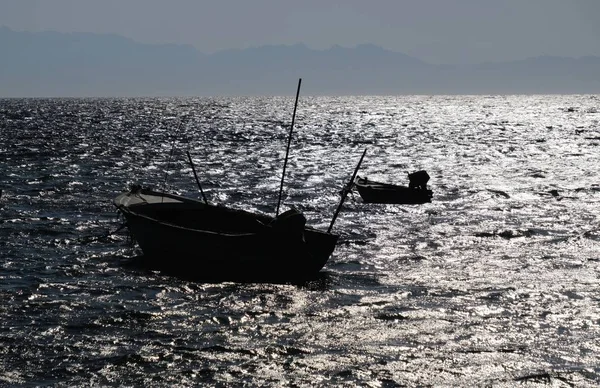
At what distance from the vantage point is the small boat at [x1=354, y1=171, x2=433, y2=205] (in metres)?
41.5

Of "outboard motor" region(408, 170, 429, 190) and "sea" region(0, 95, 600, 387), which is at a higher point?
"outboard motor" region(408, 170, 429, 190)

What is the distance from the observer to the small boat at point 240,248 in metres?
24.9

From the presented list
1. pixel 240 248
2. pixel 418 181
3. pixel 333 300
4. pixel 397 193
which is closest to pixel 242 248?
pixel 240 248

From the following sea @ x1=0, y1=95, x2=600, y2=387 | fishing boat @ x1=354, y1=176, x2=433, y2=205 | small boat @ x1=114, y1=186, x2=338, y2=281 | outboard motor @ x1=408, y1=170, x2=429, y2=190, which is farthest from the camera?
outboard motor @ x1=408, y1=170, x2=429, y2=190

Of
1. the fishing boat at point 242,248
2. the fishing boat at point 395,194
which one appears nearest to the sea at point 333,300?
the fishing boat at point 242,248

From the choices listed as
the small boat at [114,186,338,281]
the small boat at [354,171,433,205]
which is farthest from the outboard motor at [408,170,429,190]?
the small boat at [114,186,338,281]

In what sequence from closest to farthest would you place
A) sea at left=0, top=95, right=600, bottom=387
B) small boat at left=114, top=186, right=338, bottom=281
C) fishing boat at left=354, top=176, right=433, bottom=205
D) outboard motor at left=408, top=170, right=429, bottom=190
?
sea at left=0, top=95, right=600, bottom=387
small boat at left=114, top=186, right=338, bottom=281
fishing boat at left=354, top=176, right=433, bottom=205
outboard motor at left=408, top=170, right=429, bottom=190

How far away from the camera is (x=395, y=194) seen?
42.1 m

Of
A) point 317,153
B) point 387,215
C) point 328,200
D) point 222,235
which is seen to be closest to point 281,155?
point 317,153

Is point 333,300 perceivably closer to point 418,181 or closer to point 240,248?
point 240,248

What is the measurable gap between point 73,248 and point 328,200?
17.5m

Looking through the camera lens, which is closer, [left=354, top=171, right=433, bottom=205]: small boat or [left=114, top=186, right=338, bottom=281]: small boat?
[left=114, top=186, right=338, bottom=281]: small boat

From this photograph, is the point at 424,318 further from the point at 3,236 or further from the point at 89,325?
the point at 3,236

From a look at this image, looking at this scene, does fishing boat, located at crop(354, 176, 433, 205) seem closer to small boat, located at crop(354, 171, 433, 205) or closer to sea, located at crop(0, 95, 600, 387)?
small boat, located at crop(354, 171, 433, 205)
